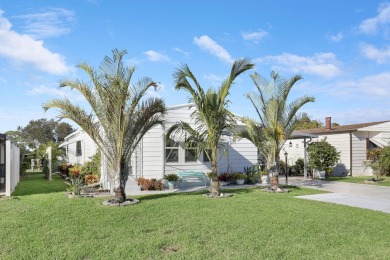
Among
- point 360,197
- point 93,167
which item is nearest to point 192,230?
point 360,197

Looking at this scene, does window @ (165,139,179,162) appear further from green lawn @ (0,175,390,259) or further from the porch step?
green lawn @ (0,175,390,259)

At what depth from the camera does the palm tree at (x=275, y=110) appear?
519 inches

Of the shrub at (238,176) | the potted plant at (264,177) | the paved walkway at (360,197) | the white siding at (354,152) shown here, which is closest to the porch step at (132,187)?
the paved walkway at (360,197)

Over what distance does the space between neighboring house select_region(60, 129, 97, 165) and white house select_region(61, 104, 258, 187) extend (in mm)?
3870

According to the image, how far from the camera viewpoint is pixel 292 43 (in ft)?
49.4

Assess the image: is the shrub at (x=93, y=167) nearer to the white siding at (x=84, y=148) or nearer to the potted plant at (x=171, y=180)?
the white siding at (x=84, y=148)

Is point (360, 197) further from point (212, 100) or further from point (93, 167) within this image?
point (93, 167)

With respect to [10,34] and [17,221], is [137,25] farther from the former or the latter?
[17,221]

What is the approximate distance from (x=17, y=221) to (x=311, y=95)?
11.3 meters

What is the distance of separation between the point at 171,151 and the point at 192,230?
8.76 m

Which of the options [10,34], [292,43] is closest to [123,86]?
[10,34]

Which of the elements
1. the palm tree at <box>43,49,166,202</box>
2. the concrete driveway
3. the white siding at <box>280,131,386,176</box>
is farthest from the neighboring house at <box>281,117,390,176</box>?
the palm tree at <box>43,49,166,202</box>

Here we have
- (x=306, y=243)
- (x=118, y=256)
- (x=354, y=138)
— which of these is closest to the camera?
(x=118, y=256)

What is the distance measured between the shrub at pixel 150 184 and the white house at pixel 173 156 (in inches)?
26.0
